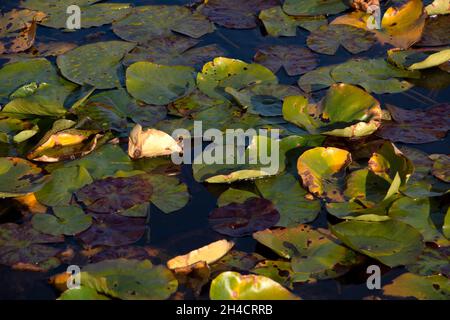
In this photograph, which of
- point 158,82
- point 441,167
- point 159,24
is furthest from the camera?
point 159,24

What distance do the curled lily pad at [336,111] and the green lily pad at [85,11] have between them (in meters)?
1.39

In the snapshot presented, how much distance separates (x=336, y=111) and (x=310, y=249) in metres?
0.87

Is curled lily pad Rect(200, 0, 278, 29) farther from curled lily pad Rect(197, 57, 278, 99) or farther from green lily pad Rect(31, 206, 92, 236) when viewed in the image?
green lily pad Rect(31, 206, 92, 236)

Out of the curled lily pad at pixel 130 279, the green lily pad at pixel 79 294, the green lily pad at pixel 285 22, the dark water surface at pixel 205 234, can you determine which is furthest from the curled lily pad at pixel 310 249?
the green lily pad at pixel 285 22

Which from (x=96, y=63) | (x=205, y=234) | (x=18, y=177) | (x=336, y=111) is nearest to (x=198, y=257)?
(x=205, y=234)

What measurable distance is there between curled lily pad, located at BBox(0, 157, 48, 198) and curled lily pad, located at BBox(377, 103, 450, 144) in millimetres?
1535

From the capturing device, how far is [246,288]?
2432 millimetres

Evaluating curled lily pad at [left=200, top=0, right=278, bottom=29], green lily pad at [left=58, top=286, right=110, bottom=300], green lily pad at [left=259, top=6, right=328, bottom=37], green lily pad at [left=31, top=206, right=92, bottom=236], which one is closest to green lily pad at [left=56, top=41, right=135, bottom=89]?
curled lily pad at [left=200, top=0, right=278, bottom=29]

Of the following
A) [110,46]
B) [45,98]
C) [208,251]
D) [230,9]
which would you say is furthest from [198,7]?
[208,251]

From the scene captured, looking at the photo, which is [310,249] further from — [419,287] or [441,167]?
[441,167]

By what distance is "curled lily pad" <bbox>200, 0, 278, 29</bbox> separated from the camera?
4176 mm

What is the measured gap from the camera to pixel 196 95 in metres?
3.56

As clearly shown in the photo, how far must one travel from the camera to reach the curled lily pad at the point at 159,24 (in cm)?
405

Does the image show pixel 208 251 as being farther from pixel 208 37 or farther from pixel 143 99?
pixel 208 37
